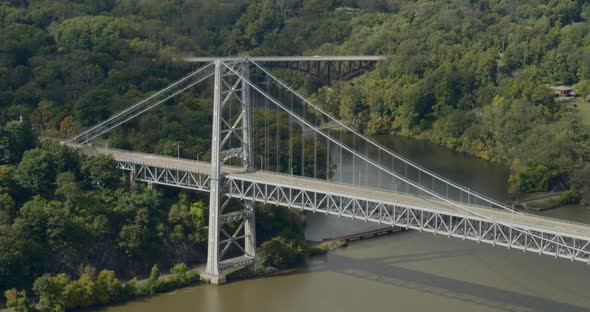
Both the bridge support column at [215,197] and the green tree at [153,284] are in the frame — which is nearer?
the green tree at [153,284]

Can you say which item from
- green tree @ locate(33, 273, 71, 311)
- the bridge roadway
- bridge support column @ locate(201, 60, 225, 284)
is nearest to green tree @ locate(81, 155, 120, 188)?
the bridge roadway

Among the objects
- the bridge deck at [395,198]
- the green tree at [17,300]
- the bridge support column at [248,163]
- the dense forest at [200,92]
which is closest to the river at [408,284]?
the bridge support column at [248,163]

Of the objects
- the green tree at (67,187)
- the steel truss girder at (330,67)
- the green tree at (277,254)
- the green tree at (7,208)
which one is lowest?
the green tree at (277,254)

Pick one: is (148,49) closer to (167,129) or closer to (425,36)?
(167,129)

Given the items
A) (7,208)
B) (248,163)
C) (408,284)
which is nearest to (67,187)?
(7,208)

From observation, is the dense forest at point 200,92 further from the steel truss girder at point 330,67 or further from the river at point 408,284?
the river at point 408,284

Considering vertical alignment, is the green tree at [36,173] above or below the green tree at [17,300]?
above

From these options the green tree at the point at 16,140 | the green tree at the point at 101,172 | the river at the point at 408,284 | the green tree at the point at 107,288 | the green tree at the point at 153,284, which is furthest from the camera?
the green tree at the point at 16,140
